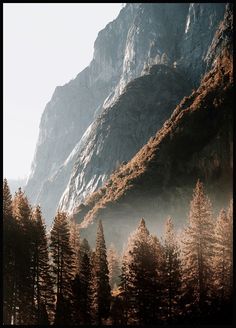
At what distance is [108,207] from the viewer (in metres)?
141

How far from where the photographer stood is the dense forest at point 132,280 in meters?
51.8

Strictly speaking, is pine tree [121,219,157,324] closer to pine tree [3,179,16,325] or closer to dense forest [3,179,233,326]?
dense forest [3,179,233,326]

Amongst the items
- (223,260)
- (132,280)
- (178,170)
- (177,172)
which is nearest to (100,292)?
(132,280)

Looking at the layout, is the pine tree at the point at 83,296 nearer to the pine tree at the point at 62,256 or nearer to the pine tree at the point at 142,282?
the pine tree at the point at 62,256

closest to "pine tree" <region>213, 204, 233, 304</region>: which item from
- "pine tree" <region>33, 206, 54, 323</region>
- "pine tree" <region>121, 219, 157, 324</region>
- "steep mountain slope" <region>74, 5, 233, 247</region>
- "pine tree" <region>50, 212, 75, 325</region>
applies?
"pine tree" <region>121, 219, 157, 324</region>

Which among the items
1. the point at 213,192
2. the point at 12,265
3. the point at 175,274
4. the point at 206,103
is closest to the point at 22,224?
the point at 12,265

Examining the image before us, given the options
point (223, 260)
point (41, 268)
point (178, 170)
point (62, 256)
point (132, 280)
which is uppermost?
point (178, 170)

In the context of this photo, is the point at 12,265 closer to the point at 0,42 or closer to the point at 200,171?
the point at 0,42

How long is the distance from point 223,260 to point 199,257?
2.82 m

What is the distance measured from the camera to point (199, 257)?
54.5 meters

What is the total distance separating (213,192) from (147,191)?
20211 millimetres

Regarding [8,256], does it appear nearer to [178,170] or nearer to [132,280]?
[132,280]

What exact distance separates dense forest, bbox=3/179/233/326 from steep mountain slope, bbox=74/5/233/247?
7094cm

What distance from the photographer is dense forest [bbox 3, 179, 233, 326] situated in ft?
170
